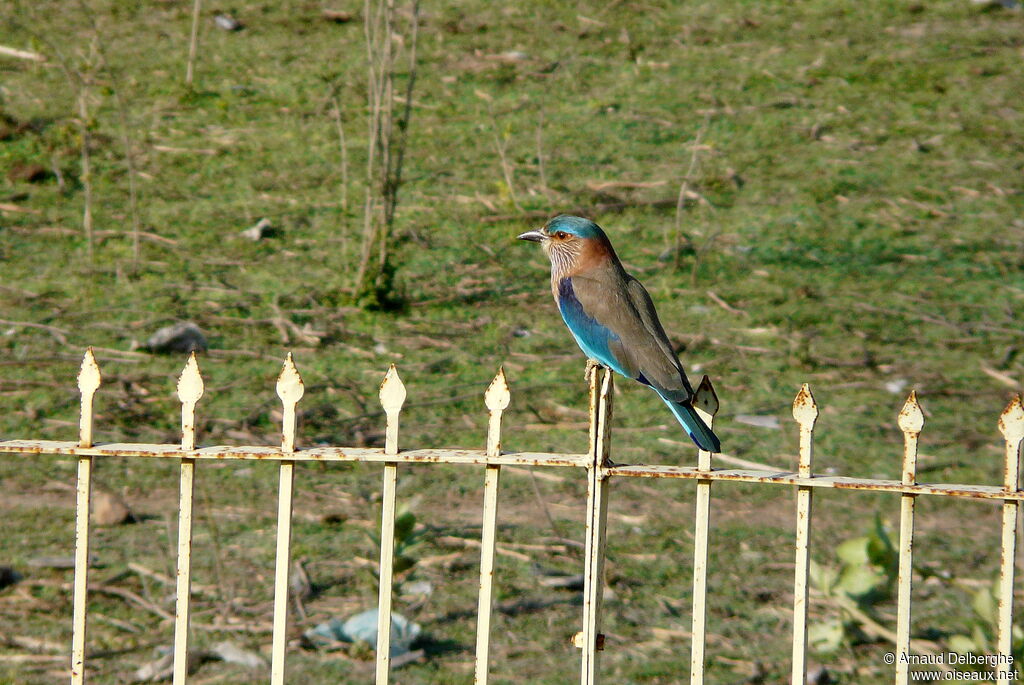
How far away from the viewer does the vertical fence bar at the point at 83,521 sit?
3557 mm

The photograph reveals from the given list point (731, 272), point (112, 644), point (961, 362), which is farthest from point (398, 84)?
point (112, 644)

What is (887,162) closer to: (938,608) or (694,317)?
(694,317)

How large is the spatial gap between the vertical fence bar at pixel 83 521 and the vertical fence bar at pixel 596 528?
1428mm

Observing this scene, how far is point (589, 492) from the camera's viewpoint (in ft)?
11.8

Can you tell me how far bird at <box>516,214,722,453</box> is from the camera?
4807mm

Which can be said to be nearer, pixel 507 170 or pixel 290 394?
pixel 290 394

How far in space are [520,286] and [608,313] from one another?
155 inches

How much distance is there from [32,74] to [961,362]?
8.82 m

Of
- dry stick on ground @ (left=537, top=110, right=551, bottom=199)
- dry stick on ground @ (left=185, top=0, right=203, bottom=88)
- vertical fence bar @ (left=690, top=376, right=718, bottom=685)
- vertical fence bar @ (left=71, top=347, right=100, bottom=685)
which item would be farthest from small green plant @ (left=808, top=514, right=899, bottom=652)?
dry stick on ground @ (left=185, top=0, right=203, bottom=88)

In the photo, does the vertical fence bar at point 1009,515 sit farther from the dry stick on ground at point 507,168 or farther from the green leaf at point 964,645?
the dry stick on ground at point 507,168

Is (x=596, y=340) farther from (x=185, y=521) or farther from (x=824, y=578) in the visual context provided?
(x=185, y=521)

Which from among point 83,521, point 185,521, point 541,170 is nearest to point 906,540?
point 185,521

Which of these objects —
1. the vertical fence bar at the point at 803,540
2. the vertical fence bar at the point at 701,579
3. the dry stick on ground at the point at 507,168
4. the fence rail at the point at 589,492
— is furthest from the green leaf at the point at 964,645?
the dry stick on ground at the point at 507,168

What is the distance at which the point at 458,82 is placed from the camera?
12.3 meters
